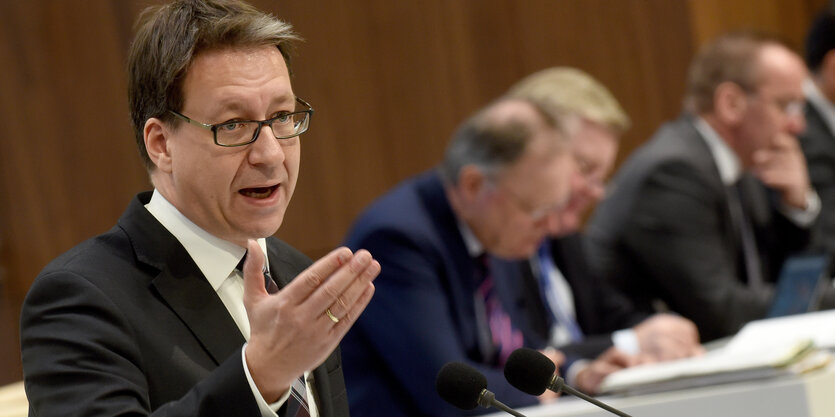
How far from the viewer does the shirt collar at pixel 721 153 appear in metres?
4.50

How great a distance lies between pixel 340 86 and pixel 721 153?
1.61 m

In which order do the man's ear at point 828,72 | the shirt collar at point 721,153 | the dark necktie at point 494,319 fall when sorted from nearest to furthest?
the dark necktie at point 494,319 → the shirt collar at point 721,153 → the man's ear at point 828,72

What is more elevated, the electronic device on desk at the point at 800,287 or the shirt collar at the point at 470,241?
the shirt collar at the point at 470,241

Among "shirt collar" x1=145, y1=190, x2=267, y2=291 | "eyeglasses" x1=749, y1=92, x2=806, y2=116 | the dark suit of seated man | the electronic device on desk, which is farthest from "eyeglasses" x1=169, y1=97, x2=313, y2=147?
"eyeglasses" x1=749, y1=92, x2=806, y2=116

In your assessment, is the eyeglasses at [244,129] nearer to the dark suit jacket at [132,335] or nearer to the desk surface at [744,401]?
the dark suit jacket at [132,335]

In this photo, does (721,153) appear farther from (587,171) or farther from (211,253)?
(211,253)

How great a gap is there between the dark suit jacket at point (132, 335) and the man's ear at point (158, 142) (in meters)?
0.10

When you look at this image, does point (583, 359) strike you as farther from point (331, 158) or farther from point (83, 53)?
point (83, 53)

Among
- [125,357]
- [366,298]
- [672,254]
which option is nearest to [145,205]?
[125,357]

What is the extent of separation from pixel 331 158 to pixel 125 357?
3065 millimetres

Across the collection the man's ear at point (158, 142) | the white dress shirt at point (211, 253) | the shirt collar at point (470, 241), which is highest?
the man's ear at point (158, 142)

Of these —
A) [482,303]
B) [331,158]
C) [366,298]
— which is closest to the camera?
[366,298]

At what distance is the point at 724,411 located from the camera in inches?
98.3

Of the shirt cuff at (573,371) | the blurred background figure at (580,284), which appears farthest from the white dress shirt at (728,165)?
the shirt cuff at (573,371)
